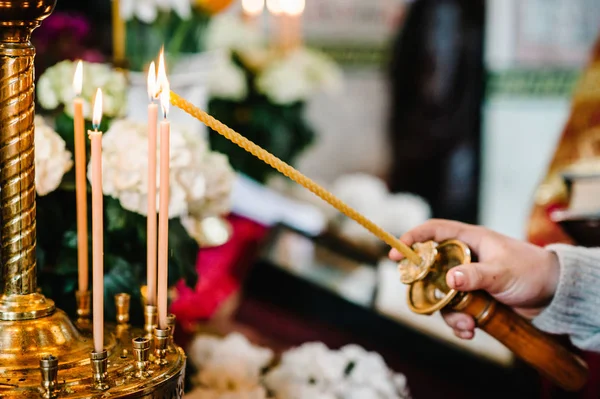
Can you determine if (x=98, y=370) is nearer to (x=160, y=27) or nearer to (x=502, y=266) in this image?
(x=502, y=266)

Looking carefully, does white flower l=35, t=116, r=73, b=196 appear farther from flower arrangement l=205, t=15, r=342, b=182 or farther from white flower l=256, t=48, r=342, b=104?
Answer: white flower l=256, t=48, r=342, b=104

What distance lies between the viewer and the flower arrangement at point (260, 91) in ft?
6.57

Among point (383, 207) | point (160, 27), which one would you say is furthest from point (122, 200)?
point (383, 207)

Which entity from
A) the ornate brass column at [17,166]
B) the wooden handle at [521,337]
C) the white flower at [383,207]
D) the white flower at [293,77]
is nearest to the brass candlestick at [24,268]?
the ornate brass column at [17,166]

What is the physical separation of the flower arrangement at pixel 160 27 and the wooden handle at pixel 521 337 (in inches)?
44.5

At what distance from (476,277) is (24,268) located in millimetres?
522

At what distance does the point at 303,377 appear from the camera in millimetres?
1085

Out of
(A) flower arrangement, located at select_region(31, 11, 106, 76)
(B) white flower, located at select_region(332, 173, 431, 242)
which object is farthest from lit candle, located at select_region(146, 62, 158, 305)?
(B) white flower, located at select_region(332, 173, 431, 242)

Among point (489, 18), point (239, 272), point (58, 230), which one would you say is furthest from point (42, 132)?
point (489, 18)

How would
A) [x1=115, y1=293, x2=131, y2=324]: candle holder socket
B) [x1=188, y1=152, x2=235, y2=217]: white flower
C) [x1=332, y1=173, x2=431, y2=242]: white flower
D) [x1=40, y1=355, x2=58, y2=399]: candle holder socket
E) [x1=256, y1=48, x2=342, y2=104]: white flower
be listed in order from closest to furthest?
[x1=40, y1=355, x2=58, y2=399]: candle holder socket < [x1=115, y1=293, x2=131, y2=324]: candle holder socket < [x1=188, y1=152, x2=235, y2=217]: white flower < [x1=256, y1=48, x2=342, y2=104]: white flower < [x1=332, y1=173, x2=431, y2=242]: white flower

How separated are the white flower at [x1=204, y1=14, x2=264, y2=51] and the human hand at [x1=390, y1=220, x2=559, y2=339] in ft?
3.65

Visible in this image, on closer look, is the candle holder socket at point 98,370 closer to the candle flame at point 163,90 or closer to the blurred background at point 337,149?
the candle flame at point 163,90

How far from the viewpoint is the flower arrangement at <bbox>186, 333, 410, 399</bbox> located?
105 cm

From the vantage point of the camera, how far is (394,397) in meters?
1.05
